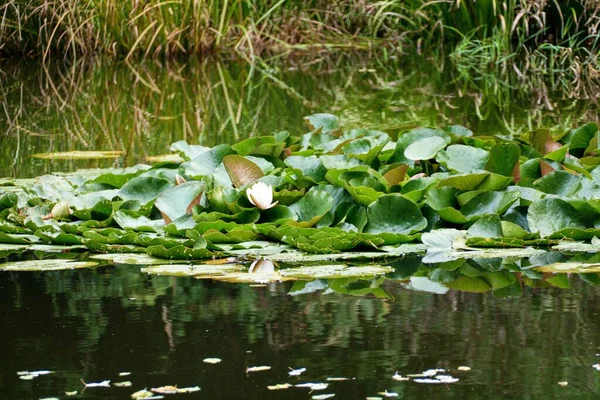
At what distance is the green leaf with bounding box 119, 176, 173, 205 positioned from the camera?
406 centimetres

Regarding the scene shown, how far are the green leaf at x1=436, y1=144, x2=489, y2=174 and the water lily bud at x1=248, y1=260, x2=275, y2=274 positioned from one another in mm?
902

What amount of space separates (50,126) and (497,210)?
4060 mm

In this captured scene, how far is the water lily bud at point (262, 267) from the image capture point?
10.6 feet

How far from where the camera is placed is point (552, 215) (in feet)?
11.7

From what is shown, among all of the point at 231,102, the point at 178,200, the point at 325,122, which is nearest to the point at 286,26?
the point at 231,102

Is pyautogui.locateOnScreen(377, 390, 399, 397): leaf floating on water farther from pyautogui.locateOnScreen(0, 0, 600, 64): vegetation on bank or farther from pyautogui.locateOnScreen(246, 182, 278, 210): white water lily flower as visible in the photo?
pyautogui.locateOnScreen(0, 0, 600, 64): vegetation on bank

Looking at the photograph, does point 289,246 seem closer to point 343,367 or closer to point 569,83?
point 343,367

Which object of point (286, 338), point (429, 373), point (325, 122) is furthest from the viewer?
point (325, 122)

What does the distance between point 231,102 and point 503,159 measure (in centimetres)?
455

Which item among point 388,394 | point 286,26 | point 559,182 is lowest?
point 388,394

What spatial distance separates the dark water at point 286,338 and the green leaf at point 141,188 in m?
0.87

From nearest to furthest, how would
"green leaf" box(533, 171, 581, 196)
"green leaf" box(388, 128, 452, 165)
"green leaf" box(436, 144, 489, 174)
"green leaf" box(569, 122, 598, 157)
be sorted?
"green leaf" box(533, 171, 581, 196), "green leaf" box(436, 144, 489, 174), "green leaf" box(388, 128, 452, 165), "green leaf" box(569, 122, 598, 157)

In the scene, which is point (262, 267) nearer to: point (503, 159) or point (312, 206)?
point (312, 206)

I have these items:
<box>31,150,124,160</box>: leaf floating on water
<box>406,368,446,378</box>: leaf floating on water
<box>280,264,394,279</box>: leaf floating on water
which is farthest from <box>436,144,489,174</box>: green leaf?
<box>31,150,124,160</box>: leaf floating on water
